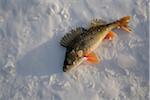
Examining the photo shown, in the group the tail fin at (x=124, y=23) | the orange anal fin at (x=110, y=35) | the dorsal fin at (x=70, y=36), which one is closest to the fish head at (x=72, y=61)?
the dorsal fin at (x=70, y=36)

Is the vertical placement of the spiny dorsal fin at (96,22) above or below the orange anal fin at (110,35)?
above

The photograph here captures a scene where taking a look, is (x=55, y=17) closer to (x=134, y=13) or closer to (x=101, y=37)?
(x=101, y=37)

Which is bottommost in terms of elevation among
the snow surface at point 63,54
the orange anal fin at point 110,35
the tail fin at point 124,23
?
the snow surface at point 63,54

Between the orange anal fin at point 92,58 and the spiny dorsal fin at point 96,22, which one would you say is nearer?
the orange anal fin at point 92,58

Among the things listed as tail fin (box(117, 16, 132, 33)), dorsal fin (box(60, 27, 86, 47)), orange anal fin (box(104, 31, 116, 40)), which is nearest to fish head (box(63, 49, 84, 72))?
dorsal fin (box(60, 27, 86, 47))

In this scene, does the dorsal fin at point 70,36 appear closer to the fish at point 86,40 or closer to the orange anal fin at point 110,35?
the fish at point 86,40

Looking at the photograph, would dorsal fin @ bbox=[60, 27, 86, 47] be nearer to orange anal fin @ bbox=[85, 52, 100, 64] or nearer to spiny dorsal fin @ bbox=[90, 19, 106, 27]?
spiny dorsal fin @ bbox=[90, 19, 106, 27]

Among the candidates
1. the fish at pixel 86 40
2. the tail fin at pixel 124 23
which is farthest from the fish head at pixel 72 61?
the tail fin at pixel 124 23

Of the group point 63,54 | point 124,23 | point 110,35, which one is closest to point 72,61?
point 63,54
